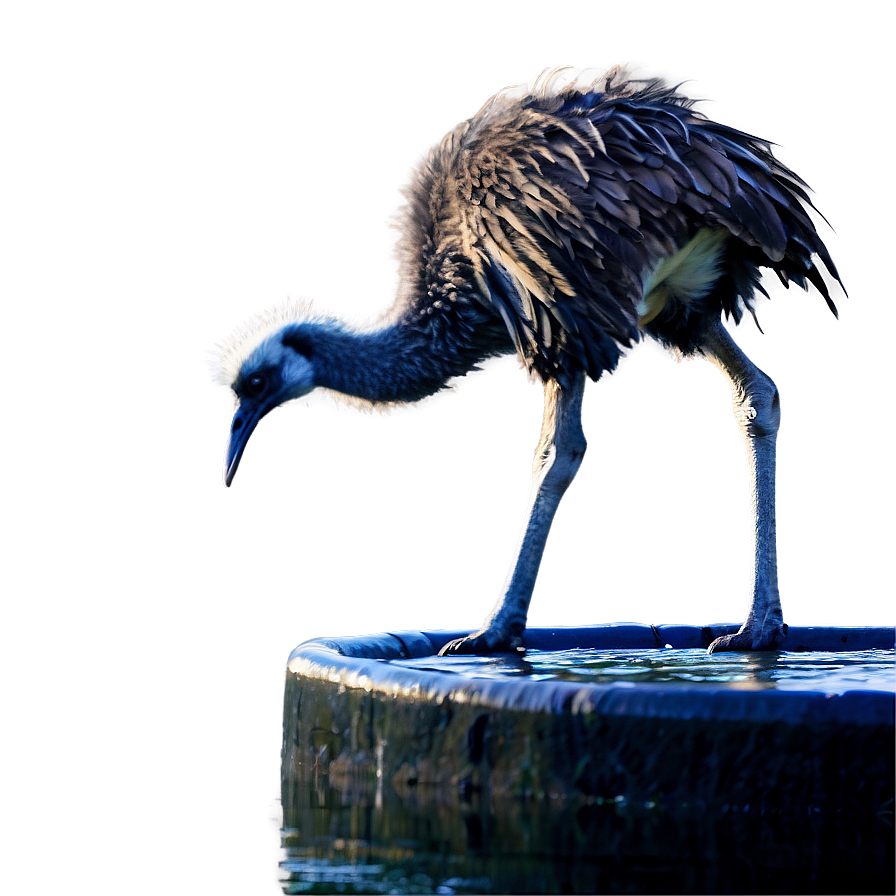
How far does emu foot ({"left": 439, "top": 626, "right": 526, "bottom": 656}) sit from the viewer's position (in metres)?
5.77

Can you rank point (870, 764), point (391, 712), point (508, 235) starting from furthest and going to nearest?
point (508, 235)
point (391, 712)
point (870, 764)

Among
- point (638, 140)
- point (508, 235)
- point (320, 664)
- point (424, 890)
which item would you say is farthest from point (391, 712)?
point (638, 140)

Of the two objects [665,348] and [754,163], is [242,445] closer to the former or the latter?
[665,348]

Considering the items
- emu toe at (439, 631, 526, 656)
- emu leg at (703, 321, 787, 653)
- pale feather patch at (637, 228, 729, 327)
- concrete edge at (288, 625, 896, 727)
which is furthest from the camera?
emu leg at (703, 321, 787, 653)

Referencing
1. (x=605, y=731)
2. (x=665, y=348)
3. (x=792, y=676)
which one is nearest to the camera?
(x=605, y=731)

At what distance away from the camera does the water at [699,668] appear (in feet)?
14.2

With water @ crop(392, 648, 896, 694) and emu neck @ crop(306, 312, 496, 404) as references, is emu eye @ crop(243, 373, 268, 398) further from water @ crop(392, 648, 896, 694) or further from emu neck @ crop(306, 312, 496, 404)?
water @ crop(392, 648, 896, 694)

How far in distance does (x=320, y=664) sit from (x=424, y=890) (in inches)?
67.3

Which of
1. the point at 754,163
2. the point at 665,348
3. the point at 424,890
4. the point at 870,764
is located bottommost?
the point at 424,890

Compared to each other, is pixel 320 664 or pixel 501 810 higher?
pixel 320 664

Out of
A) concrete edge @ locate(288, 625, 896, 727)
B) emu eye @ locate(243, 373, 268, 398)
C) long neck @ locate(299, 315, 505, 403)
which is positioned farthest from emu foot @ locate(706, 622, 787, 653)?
emu eye @ locate(243, 373, 268, 398)

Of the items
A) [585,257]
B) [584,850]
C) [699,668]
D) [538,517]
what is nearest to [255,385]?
[538,517]

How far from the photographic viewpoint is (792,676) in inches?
181

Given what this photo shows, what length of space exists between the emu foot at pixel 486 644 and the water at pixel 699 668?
0.35 ft
